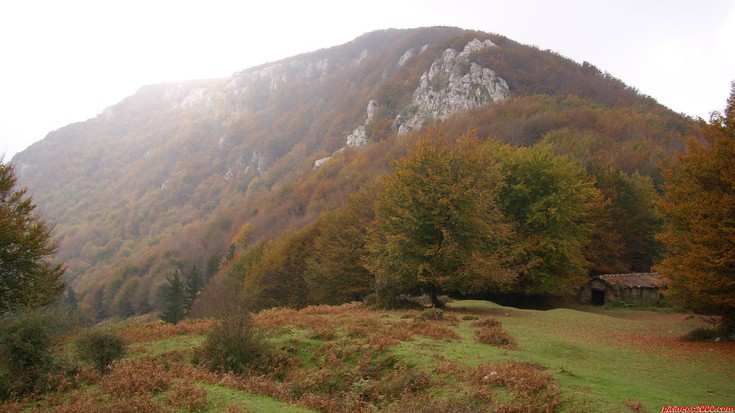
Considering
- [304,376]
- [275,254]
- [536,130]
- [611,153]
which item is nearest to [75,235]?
[275,254]

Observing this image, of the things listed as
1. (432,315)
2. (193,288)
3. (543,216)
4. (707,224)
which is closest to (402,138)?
(193,288)

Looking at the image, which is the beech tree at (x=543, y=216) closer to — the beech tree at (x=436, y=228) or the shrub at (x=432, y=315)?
the beech tree at (x=436, y=228)

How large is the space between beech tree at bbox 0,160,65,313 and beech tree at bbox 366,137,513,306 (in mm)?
18988

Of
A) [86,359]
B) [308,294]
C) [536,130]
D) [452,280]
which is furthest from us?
[536,130]

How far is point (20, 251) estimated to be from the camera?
2362 centimetres

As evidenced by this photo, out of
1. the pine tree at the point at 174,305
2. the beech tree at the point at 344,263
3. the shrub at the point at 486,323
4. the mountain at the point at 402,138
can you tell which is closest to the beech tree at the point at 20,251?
the shrub at the point at 486,323

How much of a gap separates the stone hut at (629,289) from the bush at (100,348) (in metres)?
42.6

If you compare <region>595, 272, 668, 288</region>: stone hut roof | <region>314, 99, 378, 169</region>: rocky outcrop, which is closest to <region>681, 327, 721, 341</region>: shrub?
<region>595, 272, 668, 288</region>: stone hut roof

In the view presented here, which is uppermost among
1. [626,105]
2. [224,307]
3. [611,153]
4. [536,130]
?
[626,105]

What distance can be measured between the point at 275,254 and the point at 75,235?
163182 mm

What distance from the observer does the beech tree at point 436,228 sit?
27.0 m

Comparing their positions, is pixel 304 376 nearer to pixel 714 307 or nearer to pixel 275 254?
pixel 714 307

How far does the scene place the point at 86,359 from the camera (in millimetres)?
12719

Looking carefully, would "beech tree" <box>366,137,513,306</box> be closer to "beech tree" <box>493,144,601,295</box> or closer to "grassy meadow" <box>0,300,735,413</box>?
"grassy meadow" <box>0,300,735,413</box>
